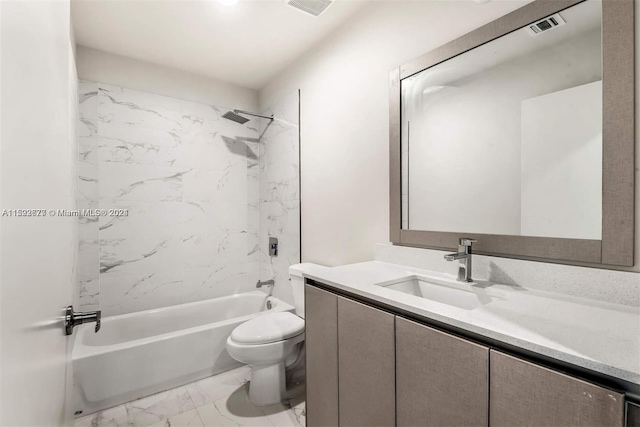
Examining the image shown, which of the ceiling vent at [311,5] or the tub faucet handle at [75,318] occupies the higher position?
the ceiling vent at [311,5]

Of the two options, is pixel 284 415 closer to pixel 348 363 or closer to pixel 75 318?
pixel 348 363

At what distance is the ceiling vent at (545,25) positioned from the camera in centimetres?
112

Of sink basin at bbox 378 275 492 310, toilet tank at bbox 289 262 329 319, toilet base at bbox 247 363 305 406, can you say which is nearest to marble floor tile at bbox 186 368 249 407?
toilet base at bbox 247 363 305 406

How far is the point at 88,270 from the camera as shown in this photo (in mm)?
2398

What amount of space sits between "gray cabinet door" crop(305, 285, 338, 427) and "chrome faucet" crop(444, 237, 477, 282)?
547 millimetres

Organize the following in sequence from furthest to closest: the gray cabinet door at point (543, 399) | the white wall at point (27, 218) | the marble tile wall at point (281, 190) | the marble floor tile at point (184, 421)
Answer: the marble tile wall at point (281, 190) < the marble floor tile at point (184, 421) < the gray cabinet door at point (543, 399) < the white wall at point (27, 218)

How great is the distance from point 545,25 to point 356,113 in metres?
1.03

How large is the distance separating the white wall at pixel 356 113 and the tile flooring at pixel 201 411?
102 cm

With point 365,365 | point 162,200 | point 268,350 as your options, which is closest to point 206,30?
point 162,200

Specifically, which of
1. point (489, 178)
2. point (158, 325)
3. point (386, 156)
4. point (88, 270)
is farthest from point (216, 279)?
point (489, 178)

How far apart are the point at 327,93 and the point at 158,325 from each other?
237 cm

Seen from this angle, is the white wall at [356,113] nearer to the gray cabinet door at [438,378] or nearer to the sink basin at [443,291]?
the sink basin at [443,291]

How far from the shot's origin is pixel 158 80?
271 cm

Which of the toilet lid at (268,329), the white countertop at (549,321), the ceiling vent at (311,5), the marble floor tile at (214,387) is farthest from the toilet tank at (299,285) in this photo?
the ceiling vent at (311,5)
